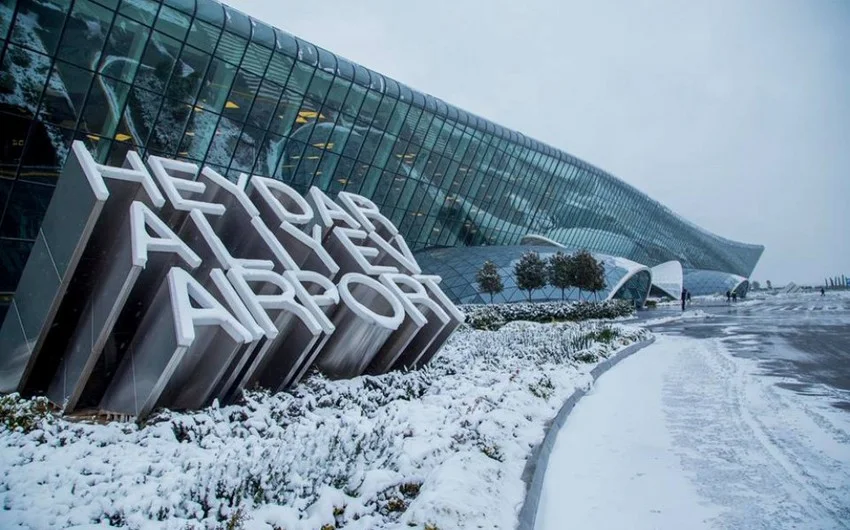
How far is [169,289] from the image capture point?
6383mm

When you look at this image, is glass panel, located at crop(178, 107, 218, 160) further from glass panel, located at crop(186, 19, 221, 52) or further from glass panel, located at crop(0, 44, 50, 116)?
glass panel, located at crop(0, 44, 50, 116)

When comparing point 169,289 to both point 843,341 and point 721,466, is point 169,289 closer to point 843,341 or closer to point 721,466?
point 721,466

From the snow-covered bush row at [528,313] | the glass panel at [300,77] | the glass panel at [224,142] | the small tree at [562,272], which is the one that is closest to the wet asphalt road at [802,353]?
the snow-covered bush row at [528,313]

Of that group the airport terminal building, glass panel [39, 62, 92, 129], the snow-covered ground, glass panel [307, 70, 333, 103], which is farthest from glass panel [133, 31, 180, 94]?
the snow-covered ground

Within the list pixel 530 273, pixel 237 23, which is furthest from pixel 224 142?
pixel 530 273

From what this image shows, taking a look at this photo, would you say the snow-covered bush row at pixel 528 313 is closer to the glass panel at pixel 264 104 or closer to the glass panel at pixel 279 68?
the glass panel at pixel 264 104

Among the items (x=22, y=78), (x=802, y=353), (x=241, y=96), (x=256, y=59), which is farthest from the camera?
(x=241, y=96)

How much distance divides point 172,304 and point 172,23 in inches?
607

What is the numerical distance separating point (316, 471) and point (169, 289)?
3.03m

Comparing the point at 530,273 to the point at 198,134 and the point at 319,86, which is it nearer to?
the point at 319,86

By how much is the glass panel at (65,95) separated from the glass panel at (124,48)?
743mm

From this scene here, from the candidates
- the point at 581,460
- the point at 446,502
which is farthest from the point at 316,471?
the point at 581,460

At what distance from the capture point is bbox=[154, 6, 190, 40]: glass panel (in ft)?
57.5

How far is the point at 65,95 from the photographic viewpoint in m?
15.9
